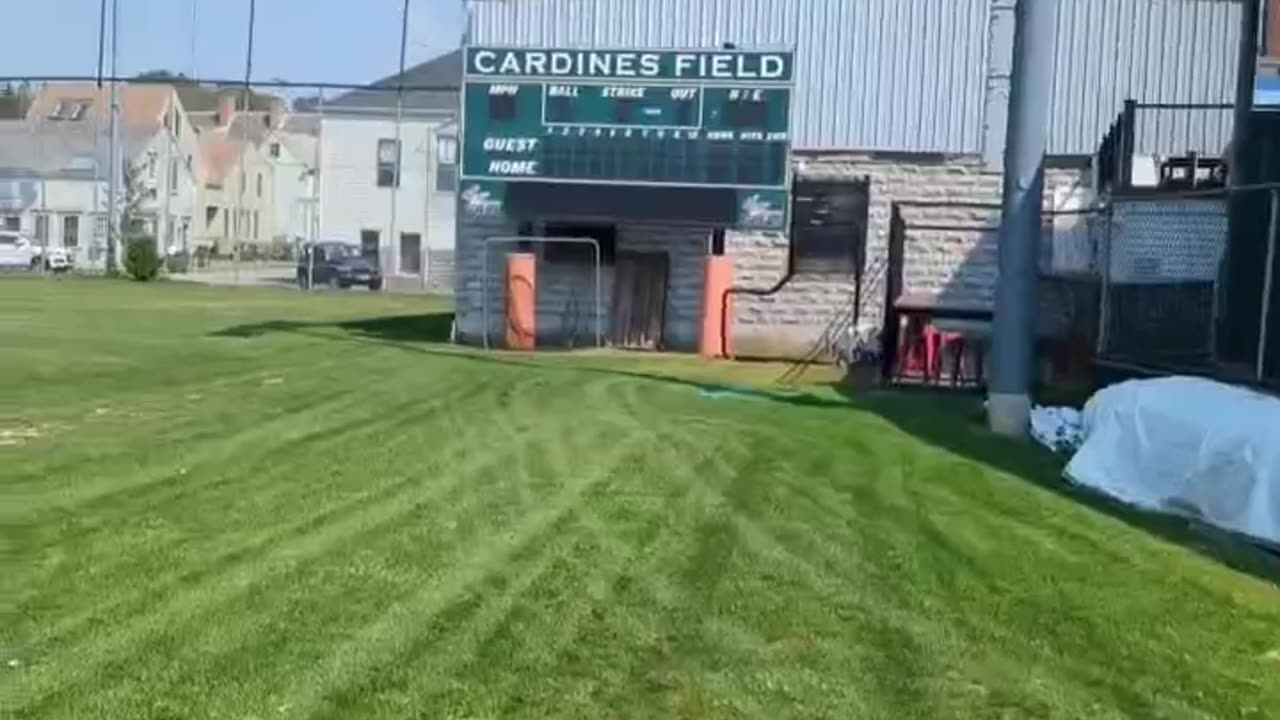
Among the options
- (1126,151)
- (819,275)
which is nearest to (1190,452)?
(1126,151)

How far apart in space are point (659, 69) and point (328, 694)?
21597 millimetres

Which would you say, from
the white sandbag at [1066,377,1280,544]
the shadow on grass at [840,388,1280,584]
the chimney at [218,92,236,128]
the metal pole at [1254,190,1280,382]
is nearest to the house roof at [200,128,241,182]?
the chimney at [218,92,236,128]

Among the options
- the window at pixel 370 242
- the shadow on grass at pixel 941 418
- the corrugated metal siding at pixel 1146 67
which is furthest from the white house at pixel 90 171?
the corrugated metal siding at pixel 1146 67

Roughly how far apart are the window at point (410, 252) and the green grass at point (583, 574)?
160 feet

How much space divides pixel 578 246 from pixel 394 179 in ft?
115

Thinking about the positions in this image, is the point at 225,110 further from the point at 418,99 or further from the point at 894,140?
the point at 894,140

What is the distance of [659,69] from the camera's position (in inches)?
1057

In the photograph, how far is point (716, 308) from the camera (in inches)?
1106

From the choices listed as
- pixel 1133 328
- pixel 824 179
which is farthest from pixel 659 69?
pixel 1133 328

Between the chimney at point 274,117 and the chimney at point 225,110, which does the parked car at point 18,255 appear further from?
the chimney at point 225,110

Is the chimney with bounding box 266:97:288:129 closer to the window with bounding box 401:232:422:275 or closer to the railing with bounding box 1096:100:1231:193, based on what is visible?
the window with bounding box 401:232:422:275

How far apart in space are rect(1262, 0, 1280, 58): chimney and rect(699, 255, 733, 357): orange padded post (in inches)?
428

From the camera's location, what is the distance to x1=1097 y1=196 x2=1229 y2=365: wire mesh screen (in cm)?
1864

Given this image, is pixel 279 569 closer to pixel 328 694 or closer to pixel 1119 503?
pixel 328 694
